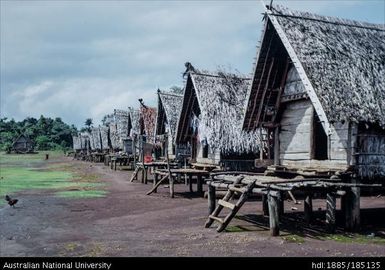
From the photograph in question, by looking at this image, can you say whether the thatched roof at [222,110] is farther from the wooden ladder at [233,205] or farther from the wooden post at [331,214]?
the wooden post at [331,214]

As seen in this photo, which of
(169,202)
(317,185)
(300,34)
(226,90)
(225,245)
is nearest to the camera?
(225,245)

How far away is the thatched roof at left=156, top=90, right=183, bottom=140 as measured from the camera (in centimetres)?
2789

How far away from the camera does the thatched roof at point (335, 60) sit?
1096 cm

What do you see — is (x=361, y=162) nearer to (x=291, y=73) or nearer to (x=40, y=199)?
(x=291, y=73)

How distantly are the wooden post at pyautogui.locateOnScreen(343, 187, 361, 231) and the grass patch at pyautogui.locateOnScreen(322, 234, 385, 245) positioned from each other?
674mm

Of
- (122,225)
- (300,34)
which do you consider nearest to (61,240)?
(122,225)

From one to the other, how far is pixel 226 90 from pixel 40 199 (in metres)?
9.98

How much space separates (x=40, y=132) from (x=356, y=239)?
87170 millimetres

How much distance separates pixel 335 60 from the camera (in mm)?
11906

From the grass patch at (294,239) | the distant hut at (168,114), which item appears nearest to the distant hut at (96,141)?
the distant hut at (168,114)

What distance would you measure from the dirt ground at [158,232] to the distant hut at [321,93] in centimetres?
196

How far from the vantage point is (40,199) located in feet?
54.4

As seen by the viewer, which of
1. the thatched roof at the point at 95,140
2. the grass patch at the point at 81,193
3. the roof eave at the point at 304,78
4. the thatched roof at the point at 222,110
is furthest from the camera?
the thatched roof at the point at 95,140
